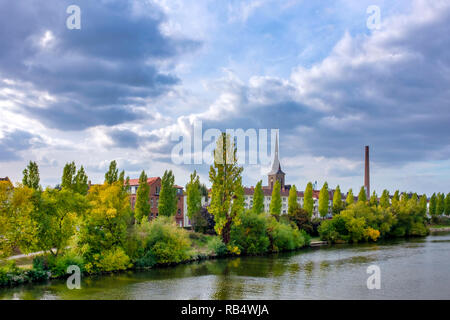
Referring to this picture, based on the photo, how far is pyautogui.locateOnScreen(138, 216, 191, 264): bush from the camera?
129 ft

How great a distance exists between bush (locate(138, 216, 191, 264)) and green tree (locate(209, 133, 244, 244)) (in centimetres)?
868

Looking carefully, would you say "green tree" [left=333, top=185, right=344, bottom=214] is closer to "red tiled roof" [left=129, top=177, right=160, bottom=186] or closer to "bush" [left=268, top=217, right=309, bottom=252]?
"bush" [left=268, top=217, right=309, bottom=252]

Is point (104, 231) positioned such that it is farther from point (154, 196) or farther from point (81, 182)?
point (154, 196)

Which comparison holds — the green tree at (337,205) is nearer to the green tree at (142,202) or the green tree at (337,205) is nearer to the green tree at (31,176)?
the green tree at (142,202)

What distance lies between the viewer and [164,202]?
62.9 meters

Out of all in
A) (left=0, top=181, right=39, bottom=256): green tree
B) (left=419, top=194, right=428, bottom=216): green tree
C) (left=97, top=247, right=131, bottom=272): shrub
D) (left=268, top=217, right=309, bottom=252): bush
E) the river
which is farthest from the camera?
(left=419, top=194, right=428, bottom=216): green tree

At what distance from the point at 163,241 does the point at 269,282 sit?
1385 centimetres

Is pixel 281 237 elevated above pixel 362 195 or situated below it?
below

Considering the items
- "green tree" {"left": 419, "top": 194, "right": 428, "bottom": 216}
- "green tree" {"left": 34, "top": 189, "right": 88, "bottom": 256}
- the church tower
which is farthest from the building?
the church tower

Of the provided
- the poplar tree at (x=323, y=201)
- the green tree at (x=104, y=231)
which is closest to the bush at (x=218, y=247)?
the green tree at (x=104, y=231)

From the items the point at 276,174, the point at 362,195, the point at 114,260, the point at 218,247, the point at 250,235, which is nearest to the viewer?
the point at 114,260

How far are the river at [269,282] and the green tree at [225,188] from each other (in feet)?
20.4

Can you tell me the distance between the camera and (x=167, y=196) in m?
63.2

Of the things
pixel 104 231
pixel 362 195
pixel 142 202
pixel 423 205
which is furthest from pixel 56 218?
pixel 423 205
